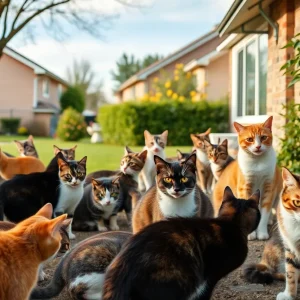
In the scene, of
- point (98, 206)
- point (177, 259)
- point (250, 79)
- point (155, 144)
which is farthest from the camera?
point (250, 79)

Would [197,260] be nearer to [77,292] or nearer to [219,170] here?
A: [77,292]

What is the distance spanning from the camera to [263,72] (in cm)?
1280

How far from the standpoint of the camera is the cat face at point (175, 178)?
513cm

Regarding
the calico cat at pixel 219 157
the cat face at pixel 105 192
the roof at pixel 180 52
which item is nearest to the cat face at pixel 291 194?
the cat face at pixel 105 192

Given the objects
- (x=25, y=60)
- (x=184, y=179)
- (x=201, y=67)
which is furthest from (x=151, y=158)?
(x=25, y=60)

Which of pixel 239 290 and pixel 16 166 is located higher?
pixel 16 166

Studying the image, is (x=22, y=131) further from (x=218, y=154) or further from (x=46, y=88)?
(x=218, y=154)

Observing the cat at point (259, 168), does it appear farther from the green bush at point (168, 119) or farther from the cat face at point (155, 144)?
the green bush at point (168, 119)

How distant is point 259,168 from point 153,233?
3480 millimetres

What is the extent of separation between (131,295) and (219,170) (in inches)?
217

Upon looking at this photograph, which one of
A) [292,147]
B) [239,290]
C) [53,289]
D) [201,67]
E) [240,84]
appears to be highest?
[201,67]

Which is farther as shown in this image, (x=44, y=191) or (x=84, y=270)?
(x=44, y=191)

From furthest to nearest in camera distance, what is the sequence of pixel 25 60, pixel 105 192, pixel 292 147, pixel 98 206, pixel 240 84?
pixel 25 60 < pixel 240 84 < pixel 292 147 < pixel 98 206 < pixel 105 192

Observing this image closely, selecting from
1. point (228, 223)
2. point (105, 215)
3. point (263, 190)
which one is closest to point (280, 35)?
point (263, 190)
